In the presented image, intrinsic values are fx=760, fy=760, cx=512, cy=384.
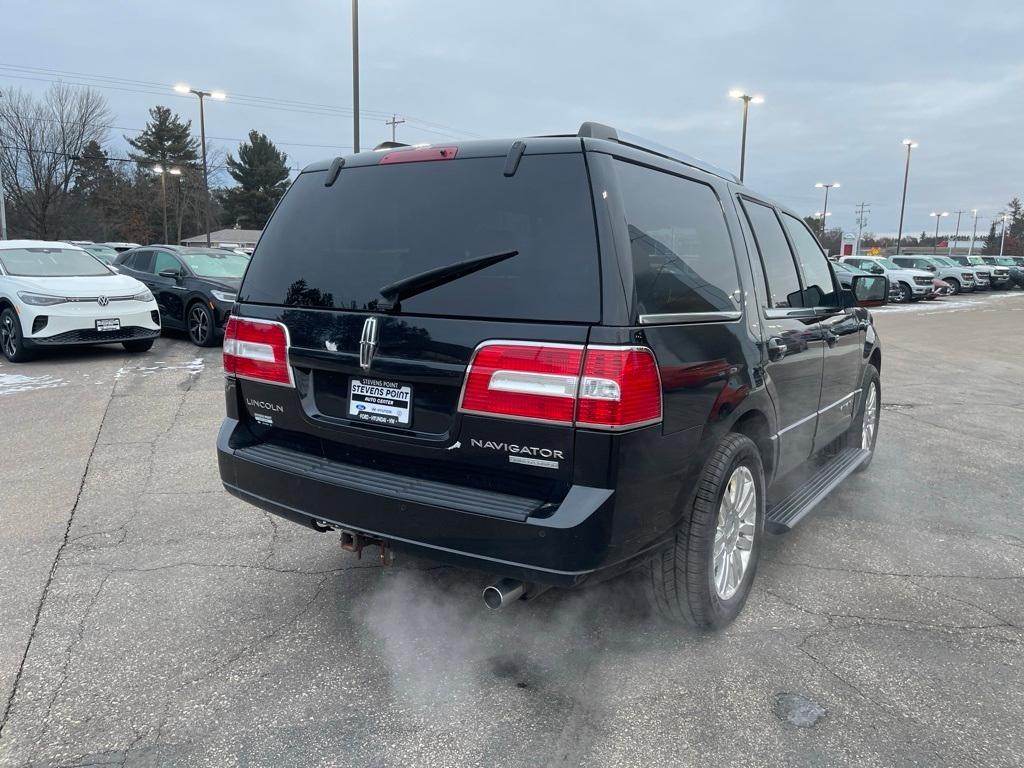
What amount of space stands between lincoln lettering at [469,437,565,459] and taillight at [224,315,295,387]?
3.05 feet

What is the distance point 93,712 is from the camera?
257 centimetres

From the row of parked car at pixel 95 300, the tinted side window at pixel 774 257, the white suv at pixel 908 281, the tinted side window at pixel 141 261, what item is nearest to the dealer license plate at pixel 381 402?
the tinted side window at pixel 774 257

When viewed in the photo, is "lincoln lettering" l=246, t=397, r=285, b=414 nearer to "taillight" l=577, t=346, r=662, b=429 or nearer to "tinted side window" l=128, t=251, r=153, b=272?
"taillight" l=577, t=346, r=662, b=429

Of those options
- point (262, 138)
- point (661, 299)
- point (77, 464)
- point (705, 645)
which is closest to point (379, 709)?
point (705, 645)

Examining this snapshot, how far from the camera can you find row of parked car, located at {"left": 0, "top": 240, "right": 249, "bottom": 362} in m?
9.65

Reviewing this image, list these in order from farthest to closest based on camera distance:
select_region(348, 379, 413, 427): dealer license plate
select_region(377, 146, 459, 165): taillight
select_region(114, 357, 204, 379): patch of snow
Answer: select_region(114, 357, 204, 379): patch of snow → select_region(377, 146, 459, 165): taillight → select_region(348, 379, 413, 427): dealer license plate

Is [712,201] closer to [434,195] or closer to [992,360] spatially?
[434,195]

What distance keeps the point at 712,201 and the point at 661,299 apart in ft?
3.27

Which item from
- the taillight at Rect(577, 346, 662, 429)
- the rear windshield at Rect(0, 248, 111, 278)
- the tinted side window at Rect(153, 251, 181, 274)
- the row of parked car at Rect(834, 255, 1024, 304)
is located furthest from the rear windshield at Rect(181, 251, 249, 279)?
the row of parked car at Rect(834, 255, 1024, 304)

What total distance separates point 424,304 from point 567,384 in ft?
2.03

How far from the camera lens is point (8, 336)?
10.0 metres

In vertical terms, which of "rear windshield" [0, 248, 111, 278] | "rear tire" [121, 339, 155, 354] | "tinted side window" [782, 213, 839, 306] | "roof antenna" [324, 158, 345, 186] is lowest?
"rear tire" [121, 339, 155, 354]

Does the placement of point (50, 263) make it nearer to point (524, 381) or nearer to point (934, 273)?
point (524, 381)

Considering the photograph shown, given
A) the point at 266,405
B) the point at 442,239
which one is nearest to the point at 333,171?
the point at 442,239
